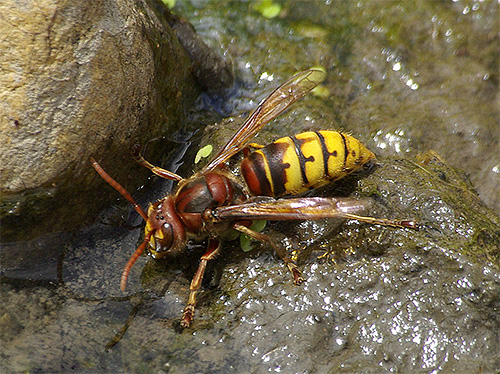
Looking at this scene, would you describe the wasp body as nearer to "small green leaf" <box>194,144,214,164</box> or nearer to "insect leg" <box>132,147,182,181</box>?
"insect leg" <box>132,147,182,181</box>

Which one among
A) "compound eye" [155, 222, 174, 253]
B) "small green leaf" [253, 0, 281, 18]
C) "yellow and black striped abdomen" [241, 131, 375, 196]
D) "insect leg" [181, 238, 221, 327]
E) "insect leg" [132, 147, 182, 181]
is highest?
"small green leaf" [253, 0, 281, 18]

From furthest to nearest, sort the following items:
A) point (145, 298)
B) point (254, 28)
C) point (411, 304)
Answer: point (254, 28) < point (145, 298) < point (411, 304)

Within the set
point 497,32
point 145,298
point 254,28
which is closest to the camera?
point 145,298

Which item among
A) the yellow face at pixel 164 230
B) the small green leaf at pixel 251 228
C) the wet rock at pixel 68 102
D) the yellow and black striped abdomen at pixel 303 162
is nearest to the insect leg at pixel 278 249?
the small green leaf at pixel 251 228

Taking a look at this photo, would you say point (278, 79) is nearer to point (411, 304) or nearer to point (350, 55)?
point (350, 55)

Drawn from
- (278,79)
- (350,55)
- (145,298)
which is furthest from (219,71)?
(145,298)

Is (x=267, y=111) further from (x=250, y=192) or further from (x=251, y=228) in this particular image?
(x=251, y=228)

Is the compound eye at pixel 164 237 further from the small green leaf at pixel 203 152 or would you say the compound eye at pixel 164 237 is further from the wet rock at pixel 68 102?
the small green leaf at pixel 203 152

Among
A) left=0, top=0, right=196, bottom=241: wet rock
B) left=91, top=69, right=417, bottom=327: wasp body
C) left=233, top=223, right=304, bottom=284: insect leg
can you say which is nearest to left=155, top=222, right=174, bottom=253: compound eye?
left=91, top=69, right=417, bottom=327: wasp body

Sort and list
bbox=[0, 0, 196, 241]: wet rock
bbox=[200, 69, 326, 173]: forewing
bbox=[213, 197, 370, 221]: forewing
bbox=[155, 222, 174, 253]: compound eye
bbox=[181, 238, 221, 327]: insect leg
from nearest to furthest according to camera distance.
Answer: bbox=[0, 0, 196, 241]: wet rock
bbox=[213, 197, 370, 221]: forewing
bbox=[181, 238, 221, 327]: insect leg
bbox=[155, 222, 174, 253]: compound eye
bbox=[200, 69, 326, 173]: forewing
